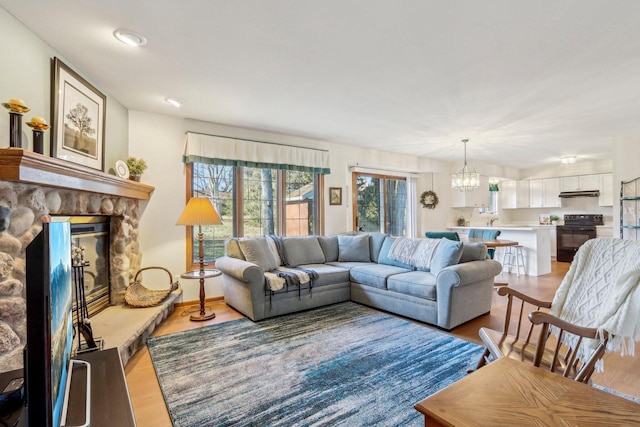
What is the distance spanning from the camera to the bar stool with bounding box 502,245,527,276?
5969 millimetres

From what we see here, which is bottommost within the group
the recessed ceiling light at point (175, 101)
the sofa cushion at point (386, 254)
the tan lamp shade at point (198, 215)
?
the sofa cushion at point (386, 254)

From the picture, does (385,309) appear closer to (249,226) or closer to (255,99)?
(249,226)

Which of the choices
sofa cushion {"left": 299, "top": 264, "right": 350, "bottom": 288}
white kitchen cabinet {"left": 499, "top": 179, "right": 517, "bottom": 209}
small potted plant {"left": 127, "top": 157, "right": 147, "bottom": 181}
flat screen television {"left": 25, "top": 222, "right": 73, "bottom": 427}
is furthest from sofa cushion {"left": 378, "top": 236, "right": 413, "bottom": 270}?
white kitchen cabinet {"left": 499, "top": 179, "right": 517, "bottom": 209}

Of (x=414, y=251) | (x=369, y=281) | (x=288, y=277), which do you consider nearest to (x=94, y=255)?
(x=288, y=277)

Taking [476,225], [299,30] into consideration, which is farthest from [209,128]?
[476,225]

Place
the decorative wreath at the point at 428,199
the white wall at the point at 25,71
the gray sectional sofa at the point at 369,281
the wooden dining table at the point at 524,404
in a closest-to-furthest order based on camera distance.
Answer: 1. the wooden dining table at the point at 524,404
2. the white wall at the point at 25,71
3. the gray sectional sofa at the point at 369,281
4. the decorative wreath at the point at 428,199

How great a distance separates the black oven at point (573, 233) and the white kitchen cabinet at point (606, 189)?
0.38 meters

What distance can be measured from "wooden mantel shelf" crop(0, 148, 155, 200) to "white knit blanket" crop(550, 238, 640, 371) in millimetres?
3202

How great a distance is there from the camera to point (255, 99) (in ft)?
11.3

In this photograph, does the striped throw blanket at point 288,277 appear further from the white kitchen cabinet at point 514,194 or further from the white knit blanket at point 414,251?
the white kitchen cabinet at point 514,194

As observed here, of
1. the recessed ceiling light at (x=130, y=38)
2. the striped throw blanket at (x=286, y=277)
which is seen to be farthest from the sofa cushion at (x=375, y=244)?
the recessed ceiling light at (x=130, y=38)

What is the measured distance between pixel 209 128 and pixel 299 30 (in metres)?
2.49

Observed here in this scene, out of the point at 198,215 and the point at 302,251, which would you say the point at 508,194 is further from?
the point at 198,215

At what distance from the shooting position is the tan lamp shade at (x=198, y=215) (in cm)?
346
